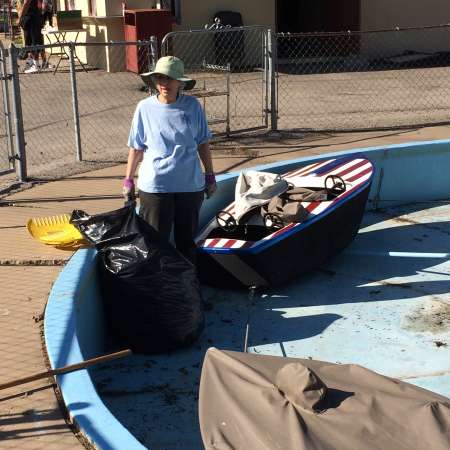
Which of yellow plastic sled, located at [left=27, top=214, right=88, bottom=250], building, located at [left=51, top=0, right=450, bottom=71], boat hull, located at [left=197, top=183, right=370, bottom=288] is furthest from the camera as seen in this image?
building, located at [left=51, top=0, right=450, bottom=71]

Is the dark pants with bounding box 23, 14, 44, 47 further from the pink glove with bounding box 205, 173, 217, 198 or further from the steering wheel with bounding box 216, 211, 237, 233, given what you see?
the pink glove with bounding box 205, 173, 217, 198

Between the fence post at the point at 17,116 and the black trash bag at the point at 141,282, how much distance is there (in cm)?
370

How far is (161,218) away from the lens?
20.5ft

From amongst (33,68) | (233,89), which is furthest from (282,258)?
(33,68)

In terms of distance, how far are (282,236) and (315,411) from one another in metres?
3.65

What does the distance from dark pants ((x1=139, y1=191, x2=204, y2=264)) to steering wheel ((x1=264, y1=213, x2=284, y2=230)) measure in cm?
93

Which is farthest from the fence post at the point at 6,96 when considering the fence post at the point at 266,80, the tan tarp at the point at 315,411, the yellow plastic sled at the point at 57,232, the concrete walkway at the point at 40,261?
the tan tarp at the point at 315,411

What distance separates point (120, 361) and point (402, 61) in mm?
15527

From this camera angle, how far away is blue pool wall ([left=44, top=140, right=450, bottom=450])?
4121 mm

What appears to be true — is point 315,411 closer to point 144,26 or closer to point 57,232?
point 57,232

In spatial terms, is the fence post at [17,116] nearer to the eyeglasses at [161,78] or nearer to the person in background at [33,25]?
the eyeglasses at [161,78]

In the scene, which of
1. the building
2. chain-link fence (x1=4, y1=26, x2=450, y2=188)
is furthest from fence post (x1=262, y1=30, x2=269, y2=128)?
the building

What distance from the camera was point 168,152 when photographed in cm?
615

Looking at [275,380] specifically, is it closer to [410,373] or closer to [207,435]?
[207,435]
